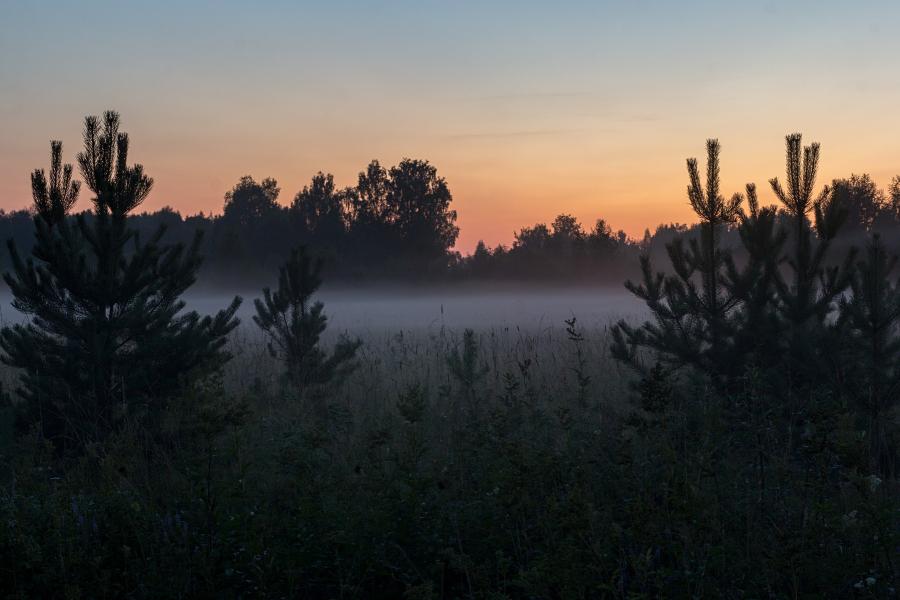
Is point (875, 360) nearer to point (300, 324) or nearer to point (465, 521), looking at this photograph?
point (465, 521)

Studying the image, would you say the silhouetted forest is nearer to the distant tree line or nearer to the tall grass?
the tall grass

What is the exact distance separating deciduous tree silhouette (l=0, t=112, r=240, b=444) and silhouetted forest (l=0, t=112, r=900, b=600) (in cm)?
3

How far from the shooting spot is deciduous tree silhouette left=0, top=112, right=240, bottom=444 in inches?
265

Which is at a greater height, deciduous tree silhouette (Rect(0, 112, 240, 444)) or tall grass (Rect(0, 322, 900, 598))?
deciduous tree silhouette (Rect(0, 112, 240, 444))

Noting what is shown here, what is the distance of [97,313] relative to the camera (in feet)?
22.5

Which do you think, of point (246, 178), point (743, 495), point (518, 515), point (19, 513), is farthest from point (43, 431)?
point (246, 178)

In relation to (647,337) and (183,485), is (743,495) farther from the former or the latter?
(183,485)

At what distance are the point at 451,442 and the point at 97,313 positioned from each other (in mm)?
3435

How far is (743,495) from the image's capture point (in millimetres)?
4766

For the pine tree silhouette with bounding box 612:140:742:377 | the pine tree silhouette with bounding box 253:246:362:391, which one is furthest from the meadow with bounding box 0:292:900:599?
the pine tree silhouette with bounding box 253:246:362:391

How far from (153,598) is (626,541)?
248 cm

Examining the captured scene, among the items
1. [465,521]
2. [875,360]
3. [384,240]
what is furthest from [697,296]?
[384,240]

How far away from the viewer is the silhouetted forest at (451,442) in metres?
3.84

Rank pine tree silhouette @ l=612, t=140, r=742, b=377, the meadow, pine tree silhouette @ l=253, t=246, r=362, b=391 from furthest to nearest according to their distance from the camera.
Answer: pine tree silhouette @ l=253, t=246, r=362, b=391 → pine tree silhouette @ l=612, t=140, r=742, b=377 → the meadow
